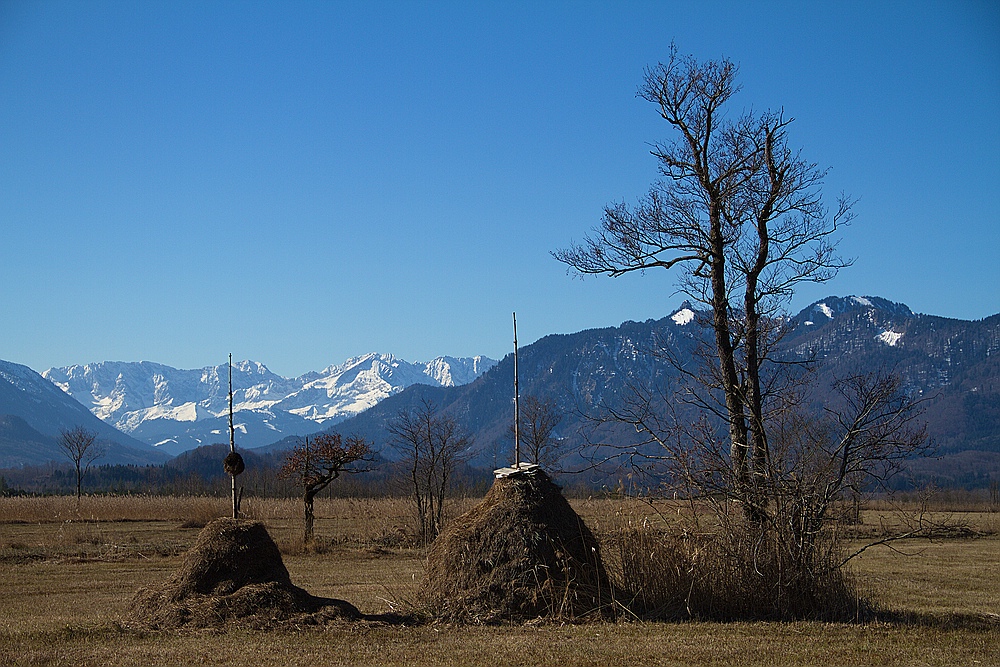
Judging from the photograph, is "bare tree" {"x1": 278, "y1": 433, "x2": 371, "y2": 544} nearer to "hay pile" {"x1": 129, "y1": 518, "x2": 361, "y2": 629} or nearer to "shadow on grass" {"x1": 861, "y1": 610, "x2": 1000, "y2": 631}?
"hay pile" {"x1": 129, "y1": 518, "x2": 361, "y2": 629}

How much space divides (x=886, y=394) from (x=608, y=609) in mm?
5228

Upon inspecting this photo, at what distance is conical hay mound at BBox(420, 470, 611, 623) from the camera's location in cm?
1320

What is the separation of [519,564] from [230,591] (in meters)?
4.00

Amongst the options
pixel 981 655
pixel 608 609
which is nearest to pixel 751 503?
pixel 608 609

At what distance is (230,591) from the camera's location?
44.5ft

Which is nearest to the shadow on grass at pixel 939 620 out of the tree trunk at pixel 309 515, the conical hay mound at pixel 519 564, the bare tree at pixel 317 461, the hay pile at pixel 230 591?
the conical hay mound at pixel 519 564

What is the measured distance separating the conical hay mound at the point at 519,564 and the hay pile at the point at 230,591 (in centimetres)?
144

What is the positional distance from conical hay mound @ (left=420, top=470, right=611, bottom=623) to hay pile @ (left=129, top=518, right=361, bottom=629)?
1.44 meters

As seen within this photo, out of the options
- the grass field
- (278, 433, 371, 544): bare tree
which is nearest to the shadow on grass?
the grass field

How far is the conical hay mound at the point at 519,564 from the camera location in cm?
1320

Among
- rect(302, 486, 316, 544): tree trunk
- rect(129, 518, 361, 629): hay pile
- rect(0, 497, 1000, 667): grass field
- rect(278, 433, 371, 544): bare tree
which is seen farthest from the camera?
rect(278, 433, 371, 544): bare tree

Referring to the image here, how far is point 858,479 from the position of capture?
14438 millimetres

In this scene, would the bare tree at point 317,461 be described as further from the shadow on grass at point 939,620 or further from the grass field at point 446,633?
the shadow on grass at point 939,620

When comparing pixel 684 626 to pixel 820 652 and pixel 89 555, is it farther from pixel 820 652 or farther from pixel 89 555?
pixel 89 555
